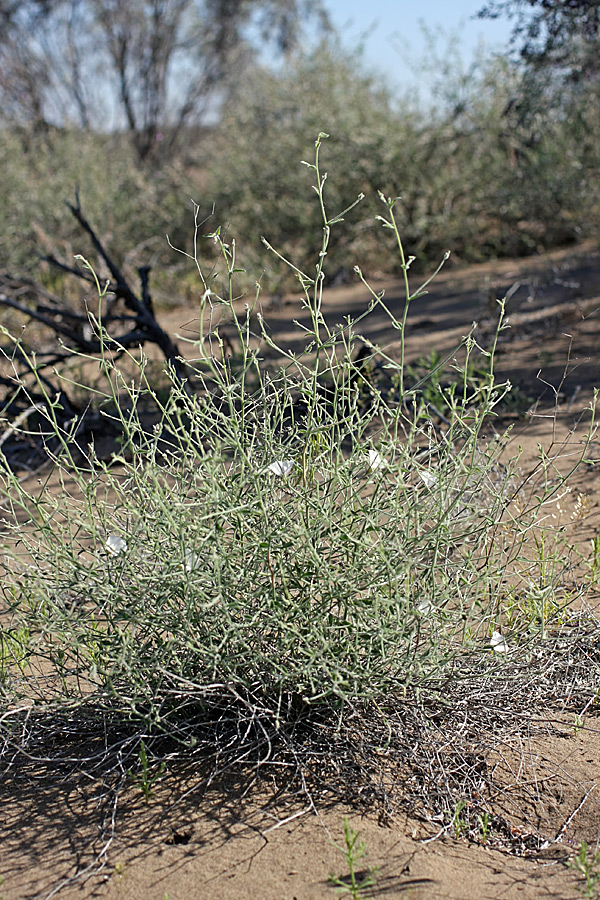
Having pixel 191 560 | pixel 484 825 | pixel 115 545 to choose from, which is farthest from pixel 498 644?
pixel 115 545

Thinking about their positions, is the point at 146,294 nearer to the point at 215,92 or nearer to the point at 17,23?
the point at 17,23

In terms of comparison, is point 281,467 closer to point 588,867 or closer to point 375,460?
point 375,460

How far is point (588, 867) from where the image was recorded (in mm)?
1505

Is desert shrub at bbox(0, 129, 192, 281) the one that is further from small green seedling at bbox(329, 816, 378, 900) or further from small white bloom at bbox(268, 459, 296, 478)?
small green seedling at bbox(329, 816, 378, 900)

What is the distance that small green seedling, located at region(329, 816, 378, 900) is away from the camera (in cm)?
149

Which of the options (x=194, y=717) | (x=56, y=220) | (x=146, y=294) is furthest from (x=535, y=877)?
(x=56, y=220)

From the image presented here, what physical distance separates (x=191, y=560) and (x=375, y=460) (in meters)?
0.45

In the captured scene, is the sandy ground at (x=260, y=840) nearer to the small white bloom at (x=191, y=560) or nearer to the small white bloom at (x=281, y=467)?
the small white bloom at (x=281, y=467)

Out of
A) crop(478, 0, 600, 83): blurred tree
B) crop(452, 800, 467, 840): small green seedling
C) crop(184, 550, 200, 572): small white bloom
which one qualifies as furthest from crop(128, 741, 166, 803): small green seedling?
crop(478, 0, 600, 83): blurred tree

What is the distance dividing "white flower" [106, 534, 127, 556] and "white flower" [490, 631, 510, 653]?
812 millimetres

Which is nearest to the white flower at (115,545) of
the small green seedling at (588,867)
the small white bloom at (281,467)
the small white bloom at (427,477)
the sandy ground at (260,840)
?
the small white bloom at (281,467)

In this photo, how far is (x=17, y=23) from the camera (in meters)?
14.5

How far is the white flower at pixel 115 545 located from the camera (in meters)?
1.81

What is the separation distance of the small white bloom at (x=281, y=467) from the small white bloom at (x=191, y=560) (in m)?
0.25
